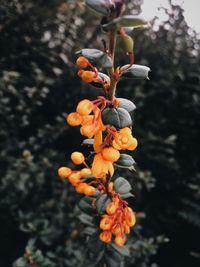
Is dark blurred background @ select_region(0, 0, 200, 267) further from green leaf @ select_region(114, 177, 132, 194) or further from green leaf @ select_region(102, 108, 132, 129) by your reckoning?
green leaf @ select_region(102, 108, 132, 129)

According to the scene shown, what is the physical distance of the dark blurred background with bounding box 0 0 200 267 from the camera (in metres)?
2.41

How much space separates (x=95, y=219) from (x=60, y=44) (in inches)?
65.9

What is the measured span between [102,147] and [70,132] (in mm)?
1623

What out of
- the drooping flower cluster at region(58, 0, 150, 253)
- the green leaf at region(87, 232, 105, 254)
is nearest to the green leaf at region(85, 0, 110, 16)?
the drooping flower cluster at region(58, 0, 150, 253)

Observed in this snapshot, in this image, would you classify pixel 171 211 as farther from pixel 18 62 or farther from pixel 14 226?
pixel 18 62

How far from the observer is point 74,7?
112 inches

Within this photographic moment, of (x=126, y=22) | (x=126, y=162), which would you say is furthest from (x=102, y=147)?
(x=126, y=22)

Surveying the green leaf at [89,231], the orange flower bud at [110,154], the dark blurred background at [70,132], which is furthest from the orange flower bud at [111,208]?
the dark blurred background at [70,132]

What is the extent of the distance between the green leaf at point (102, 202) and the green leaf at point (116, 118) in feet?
1.29

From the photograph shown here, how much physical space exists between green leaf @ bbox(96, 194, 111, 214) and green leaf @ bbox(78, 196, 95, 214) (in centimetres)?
21

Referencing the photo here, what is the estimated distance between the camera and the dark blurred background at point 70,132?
2410 mm

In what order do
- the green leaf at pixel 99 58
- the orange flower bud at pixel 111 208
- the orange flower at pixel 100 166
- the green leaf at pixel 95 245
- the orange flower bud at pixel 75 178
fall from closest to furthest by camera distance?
1. the green leaf at pixel 99 58
2. the orange flower at pixel 100 166
3. the orange flower bud at pixel 111 208
4. the orange flower bud at pixel 75 178
5. the green leaf at pixel 95 245

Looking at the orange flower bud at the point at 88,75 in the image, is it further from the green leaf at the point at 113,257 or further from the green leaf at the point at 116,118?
the green leaf at the point at 113,257

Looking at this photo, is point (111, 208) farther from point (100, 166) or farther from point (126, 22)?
point (126, 22)
